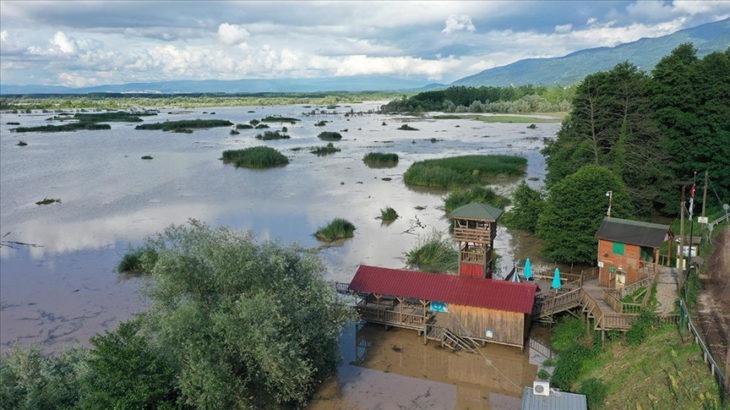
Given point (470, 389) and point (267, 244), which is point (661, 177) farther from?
point (267, 244)

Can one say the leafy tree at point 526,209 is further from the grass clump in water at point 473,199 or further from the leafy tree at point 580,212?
the leafy tree at point 580,212

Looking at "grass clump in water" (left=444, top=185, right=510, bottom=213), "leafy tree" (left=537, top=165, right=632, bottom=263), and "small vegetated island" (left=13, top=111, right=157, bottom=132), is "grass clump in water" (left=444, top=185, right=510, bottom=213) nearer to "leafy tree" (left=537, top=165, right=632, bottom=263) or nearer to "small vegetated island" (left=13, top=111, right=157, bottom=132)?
"leafy tree" (left=537, top=165, right=632, bottom=263)

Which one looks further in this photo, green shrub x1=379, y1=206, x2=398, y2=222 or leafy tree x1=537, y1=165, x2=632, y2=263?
green shrub x1=379, y1=206, x2=398, y2=222

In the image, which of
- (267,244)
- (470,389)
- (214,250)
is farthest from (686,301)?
(214,250)

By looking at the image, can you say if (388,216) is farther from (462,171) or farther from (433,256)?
(462,171)

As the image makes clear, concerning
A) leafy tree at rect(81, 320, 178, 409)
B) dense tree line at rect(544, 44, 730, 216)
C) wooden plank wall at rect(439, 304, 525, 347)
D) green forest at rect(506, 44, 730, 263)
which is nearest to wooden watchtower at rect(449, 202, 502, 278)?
wooden plank wall at rect(439, 304, 525, 347)
